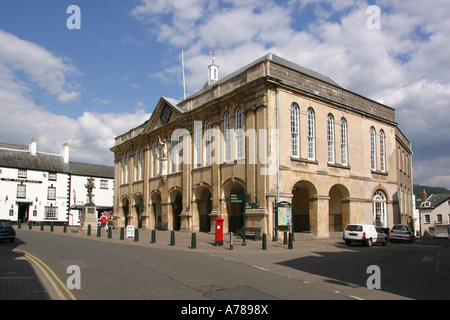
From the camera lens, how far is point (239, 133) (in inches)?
1019

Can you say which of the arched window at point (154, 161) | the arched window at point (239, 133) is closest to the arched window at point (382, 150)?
the arched window at point (239, 133)

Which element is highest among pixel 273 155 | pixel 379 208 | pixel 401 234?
pixel 273 155

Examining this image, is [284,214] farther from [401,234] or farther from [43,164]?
[43,164]

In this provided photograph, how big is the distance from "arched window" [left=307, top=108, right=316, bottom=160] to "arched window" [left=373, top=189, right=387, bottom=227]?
27.5ft

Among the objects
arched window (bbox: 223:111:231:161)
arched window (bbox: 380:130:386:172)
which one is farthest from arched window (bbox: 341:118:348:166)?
arched window (bbox: 223:111:231:161)

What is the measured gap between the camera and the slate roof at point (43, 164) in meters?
49.1

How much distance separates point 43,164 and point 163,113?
25985 millimetres

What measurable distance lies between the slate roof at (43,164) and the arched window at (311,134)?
39.8 m

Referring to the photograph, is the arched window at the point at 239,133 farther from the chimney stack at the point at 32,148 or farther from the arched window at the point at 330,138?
the chimney stack at the point at 32,148

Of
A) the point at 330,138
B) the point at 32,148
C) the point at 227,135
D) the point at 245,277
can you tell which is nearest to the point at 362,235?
the point at 330,138

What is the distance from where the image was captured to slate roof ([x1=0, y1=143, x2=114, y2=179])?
49091mm

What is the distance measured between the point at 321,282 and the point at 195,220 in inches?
819

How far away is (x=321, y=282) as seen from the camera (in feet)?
32.7
